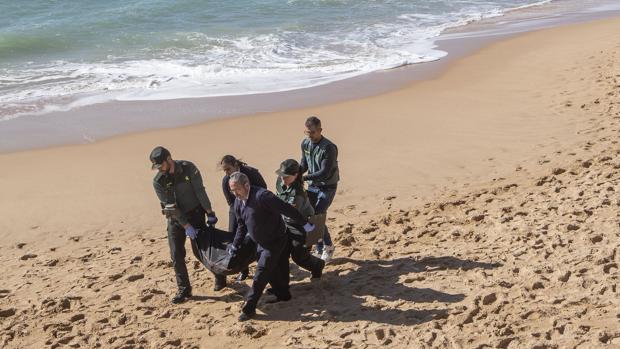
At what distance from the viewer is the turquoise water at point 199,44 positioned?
1748 cm

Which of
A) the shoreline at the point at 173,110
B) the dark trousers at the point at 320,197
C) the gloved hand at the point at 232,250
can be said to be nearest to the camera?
the gloved hand at the point at 232,250

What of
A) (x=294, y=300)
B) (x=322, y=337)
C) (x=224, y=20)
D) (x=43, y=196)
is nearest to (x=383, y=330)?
(x=322, y=337)

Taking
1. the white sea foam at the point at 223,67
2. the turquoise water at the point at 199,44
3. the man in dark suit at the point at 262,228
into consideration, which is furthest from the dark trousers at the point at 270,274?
the turquoise water at the point at 199,44

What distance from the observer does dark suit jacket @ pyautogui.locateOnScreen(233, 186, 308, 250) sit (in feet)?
19.6

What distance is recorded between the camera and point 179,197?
652 cm

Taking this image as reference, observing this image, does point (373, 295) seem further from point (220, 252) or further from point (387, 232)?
point (387, 232)

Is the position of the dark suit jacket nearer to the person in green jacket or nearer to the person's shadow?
the person in green jacket

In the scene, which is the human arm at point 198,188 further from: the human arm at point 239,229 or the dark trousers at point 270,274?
the dark trousers at point 270,274

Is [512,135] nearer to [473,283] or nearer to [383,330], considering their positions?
[473,283]

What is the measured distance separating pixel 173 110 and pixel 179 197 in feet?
28.9

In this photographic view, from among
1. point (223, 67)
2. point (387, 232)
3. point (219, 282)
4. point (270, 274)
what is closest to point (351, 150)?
point (387, 232)

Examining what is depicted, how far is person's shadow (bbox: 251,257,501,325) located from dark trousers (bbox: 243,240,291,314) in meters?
0.16

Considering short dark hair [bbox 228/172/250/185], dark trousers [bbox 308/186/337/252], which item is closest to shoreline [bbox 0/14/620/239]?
dark trousers [bbox 308/186/337/252]

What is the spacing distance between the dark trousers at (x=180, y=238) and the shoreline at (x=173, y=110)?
686 centimetres
